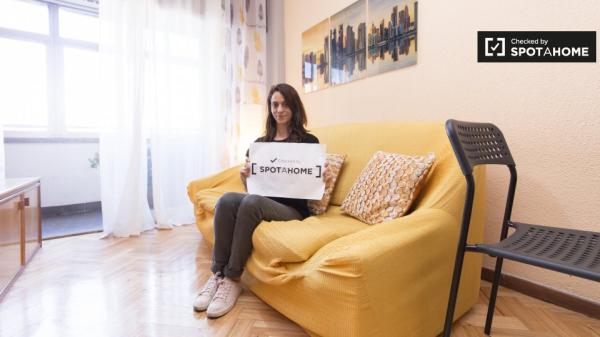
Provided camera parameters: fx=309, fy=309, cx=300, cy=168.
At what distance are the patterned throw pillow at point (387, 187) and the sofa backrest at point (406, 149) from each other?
0.06 m

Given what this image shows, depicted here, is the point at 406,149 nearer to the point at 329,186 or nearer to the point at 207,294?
the point at 329,186

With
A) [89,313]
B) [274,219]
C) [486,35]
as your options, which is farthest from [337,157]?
[89,313]

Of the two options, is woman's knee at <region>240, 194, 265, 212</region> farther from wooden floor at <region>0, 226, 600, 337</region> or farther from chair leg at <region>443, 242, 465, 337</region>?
chair leg at <region>443, 242, 465, 337</region>

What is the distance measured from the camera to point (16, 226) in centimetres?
159

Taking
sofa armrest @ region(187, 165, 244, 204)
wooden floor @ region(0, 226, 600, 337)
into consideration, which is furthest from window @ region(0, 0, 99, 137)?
wooden floor @ region(0, 226, 600, 337)

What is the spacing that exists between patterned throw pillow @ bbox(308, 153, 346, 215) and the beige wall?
0.53m

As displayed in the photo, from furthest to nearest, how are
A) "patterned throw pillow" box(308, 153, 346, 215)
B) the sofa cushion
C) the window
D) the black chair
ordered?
the window < "patterned throw pillow" box(308, 153, 346, 215) < the sofa cushion < the black chair

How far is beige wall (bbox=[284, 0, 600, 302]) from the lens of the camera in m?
1.21

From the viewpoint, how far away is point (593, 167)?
1185 mm

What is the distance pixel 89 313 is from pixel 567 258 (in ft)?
5.32

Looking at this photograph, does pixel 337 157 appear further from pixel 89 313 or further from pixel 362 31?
pixel 89 313

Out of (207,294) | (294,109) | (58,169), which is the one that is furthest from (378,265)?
(58,169)

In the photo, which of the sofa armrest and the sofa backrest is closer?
the sofa backrest

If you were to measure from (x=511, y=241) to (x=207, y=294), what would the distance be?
1131 millimetres
